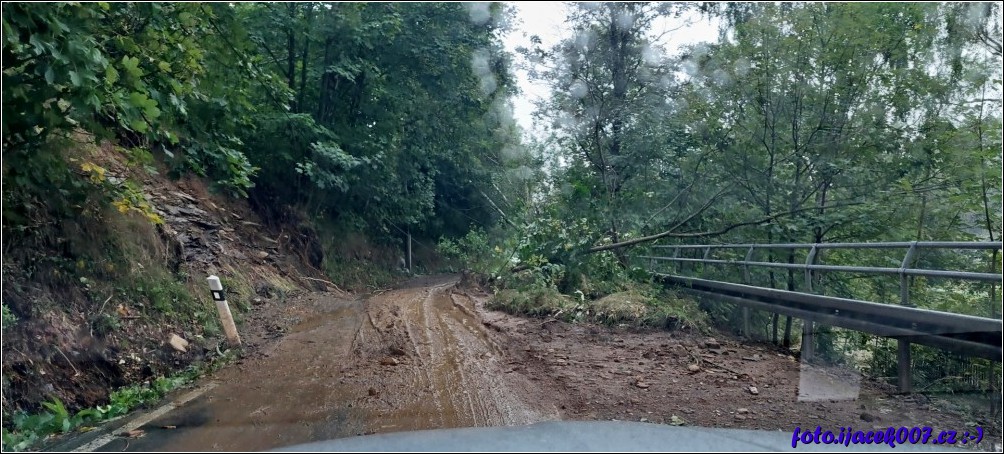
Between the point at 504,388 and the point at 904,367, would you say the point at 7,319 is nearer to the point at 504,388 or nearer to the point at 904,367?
the point at 504,388

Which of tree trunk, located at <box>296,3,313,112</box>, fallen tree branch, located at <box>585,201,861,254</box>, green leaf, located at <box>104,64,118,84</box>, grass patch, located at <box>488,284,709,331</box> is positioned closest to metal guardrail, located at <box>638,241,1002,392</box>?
grass patch, located at <box>488,284,709,331</box>

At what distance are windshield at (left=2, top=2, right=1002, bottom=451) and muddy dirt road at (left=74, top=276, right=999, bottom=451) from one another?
0.05 metres

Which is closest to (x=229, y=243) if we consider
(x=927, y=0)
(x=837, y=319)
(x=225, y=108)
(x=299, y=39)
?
(x=299, y=39)

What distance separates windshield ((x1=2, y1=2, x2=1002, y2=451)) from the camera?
626 cm

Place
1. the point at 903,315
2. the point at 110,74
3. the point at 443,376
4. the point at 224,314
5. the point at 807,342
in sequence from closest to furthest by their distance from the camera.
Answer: the point at 110,74 < the point at 903,315 < the point at 443,376 < the point at 807,342 < the point at 224,314

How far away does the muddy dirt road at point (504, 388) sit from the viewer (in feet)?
19.2

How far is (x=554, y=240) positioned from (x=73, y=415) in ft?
30.7

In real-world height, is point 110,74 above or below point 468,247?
above

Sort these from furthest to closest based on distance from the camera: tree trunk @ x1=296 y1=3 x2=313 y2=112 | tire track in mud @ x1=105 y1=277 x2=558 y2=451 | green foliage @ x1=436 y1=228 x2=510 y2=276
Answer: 1. green foliage @ x1=436 y1=228 x2=510 y2=276
2. tree trunk @ x1=296 y1=3 x2=313 y2=112
3. tire track in mud @ x1=105 y1=277 x2=558 y2=451

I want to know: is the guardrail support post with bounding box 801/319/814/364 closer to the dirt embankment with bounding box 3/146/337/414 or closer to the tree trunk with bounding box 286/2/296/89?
the dirt embankment with bounding box 3/146/337/414

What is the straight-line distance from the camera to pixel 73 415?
6.25 meters

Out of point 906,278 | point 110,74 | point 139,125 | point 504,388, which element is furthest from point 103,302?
point 906,278

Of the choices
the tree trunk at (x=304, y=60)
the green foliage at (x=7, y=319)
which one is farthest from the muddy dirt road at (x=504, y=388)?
the tree trunk at (x=304, y=60)

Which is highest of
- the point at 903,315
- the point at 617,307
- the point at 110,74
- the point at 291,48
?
the point at 291,48
